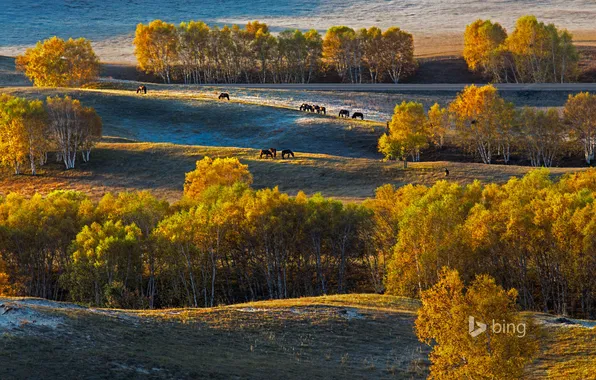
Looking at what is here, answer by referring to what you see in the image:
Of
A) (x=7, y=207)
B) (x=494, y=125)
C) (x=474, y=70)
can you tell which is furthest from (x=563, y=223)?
(x=474, y=70)

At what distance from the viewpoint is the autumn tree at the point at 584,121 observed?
4658 inches

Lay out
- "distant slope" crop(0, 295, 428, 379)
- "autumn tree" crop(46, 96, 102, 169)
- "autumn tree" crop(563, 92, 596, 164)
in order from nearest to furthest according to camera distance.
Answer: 1. "distant slope" crop(0, 295, 428, 379)
2. "autumn tree" crop(46, 96, 102, 169)
3. "autumn tree" crop(563, 92, 596, 164)

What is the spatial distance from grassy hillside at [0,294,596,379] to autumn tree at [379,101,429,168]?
57.1 m

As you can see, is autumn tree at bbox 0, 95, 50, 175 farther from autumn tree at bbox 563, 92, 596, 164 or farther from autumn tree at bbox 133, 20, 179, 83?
autumn tree at bbox 133, 20, 179, 83

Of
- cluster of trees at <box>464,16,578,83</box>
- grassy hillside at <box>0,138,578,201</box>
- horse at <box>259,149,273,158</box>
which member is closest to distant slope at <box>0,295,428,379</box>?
grassy hillside at <box>0,138,578,201</box>

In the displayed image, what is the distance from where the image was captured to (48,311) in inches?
1720

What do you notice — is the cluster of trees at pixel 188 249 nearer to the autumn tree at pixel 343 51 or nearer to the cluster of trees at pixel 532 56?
the cluster of trees at pixel 532 56

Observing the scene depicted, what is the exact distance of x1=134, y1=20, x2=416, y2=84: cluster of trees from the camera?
18600cm

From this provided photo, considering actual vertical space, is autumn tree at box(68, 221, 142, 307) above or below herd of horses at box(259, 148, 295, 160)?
below

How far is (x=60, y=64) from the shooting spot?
162 meters

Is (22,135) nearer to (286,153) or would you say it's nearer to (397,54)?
(286,153)

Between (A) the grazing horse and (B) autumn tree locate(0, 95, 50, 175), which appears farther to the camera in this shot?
(B) autumn tree locate(0, 95, 50, 175)

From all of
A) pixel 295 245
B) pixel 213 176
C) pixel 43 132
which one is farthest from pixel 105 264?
pixel 43 132
